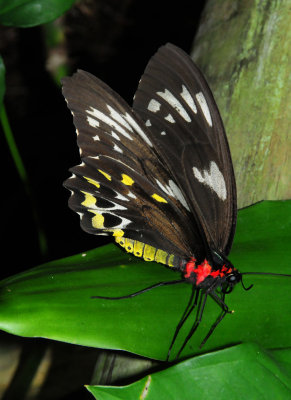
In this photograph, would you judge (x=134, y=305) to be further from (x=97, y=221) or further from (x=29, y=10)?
(x=29, y=10)

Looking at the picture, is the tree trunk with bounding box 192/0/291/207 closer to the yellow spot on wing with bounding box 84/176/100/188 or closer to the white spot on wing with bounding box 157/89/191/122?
the white spot on wing with bounding box 157/89/191/122

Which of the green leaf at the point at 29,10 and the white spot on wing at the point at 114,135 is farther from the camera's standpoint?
the green leaf at the point at 29,10

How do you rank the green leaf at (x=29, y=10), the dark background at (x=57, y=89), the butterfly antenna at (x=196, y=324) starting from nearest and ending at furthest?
the butterfly antenna at (x=196, y=324)
the green leaf at (x=29, y=10)
the dark background at (x=57, y=89)

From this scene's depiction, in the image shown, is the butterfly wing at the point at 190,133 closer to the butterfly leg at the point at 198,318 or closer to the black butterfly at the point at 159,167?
the black butterfly at the point at 159,167

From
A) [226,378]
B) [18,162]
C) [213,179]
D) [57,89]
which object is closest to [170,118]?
[213,179]

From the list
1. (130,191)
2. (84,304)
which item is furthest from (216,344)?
(130,191)

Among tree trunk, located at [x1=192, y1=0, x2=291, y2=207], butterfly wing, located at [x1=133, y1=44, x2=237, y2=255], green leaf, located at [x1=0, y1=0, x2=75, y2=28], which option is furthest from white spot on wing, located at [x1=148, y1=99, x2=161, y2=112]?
green leaf, located at [x1=0, y1=0, x2=75, y2=28]

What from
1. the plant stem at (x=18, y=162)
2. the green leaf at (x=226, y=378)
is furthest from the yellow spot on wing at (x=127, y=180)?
the plant stem at (x=18, y=162)
